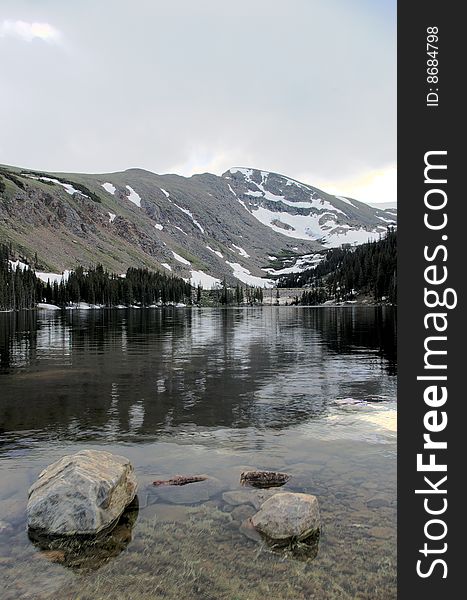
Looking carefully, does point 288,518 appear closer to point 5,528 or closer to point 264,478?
point 264,478

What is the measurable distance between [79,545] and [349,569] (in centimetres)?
613

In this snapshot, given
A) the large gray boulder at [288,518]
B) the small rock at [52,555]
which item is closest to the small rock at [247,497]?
the large gray boulder at [288,518]

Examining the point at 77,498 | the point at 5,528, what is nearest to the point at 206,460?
the point at 77,498

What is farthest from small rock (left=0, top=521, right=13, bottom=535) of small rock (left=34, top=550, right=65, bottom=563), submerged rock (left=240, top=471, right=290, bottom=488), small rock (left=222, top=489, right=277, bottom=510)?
submerged rock (left=240, top=471, right=290, bottom=488)

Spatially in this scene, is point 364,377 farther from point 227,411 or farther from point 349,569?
point 349,569

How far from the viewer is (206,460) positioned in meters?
17.0

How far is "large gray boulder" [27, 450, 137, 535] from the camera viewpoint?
11523 millimetres

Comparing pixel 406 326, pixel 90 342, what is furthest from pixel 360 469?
pixel 90 342

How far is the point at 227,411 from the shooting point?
79.8ft

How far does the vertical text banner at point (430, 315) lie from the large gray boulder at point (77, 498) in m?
7.12

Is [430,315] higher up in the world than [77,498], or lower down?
higher up

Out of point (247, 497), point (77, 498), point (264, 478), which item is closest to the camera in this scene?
point (77, 498)

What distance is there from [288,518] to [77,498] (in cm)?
523

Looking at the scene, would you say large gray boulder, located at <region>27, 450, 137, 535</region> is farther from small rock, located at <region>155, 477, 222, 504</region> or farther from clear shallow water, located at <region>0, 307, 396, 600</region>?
small rock, located at <region>155, 477, 222, 504</region>
